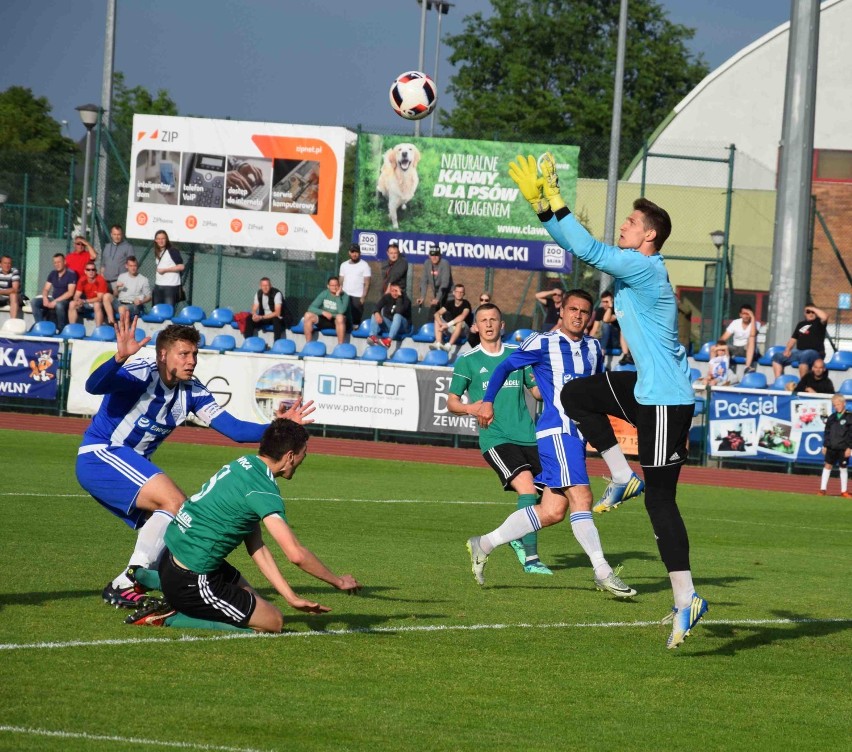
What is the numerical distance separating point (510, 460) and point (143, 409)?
3368 mm

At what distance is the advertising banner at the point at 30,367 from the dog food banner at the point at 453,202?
7797 mm

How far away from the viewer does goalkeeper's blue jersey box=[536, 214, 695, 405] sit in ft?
22.1

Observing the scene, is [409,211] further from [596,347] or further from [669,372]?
[669,372]

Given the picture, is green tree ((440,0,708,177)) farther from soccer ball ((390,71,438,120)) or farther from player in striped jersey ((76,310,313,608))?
player in striped jersey ((76,310,313,608))

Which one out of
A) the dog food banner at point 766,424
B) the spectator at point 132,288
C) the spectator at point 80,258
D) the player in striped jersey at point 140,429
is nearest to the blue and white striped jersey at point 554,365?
the player in striped jersey at point 140,429

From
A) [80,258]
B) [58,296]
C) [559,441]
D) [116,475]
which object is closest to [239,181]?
[80,258]

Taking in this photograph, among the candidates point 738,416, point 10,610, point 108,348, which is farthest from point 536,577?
point 108,348

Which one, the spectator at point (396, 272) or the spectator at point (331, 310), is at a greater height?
the spectator at point (396, 272)

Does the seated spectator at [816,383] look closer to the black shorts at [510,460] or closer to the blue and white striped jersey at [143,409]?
the black shorts at [510,460]

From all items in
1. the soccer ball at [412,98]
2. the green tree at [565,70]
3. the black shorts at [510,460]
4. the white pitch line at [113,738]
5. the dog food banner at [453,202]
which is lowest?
the white pitch line at [113,738]

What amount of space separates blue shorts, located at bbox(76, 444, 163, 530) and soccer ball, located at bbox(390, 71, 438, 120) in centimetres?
1849

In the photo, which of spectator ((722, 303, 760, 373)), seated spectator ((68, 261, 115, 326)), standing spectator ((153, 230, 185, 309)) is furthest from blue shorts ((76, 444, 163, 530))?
standing spectator ((153, 230, 185, 309))

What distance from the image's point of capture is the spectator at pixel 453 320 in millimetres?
24000

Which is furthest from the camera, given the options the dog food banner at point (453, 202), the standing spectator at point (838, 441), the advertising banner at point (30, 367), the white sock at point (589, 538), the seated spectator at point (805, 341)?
the dog food banner at point (453, 202)
